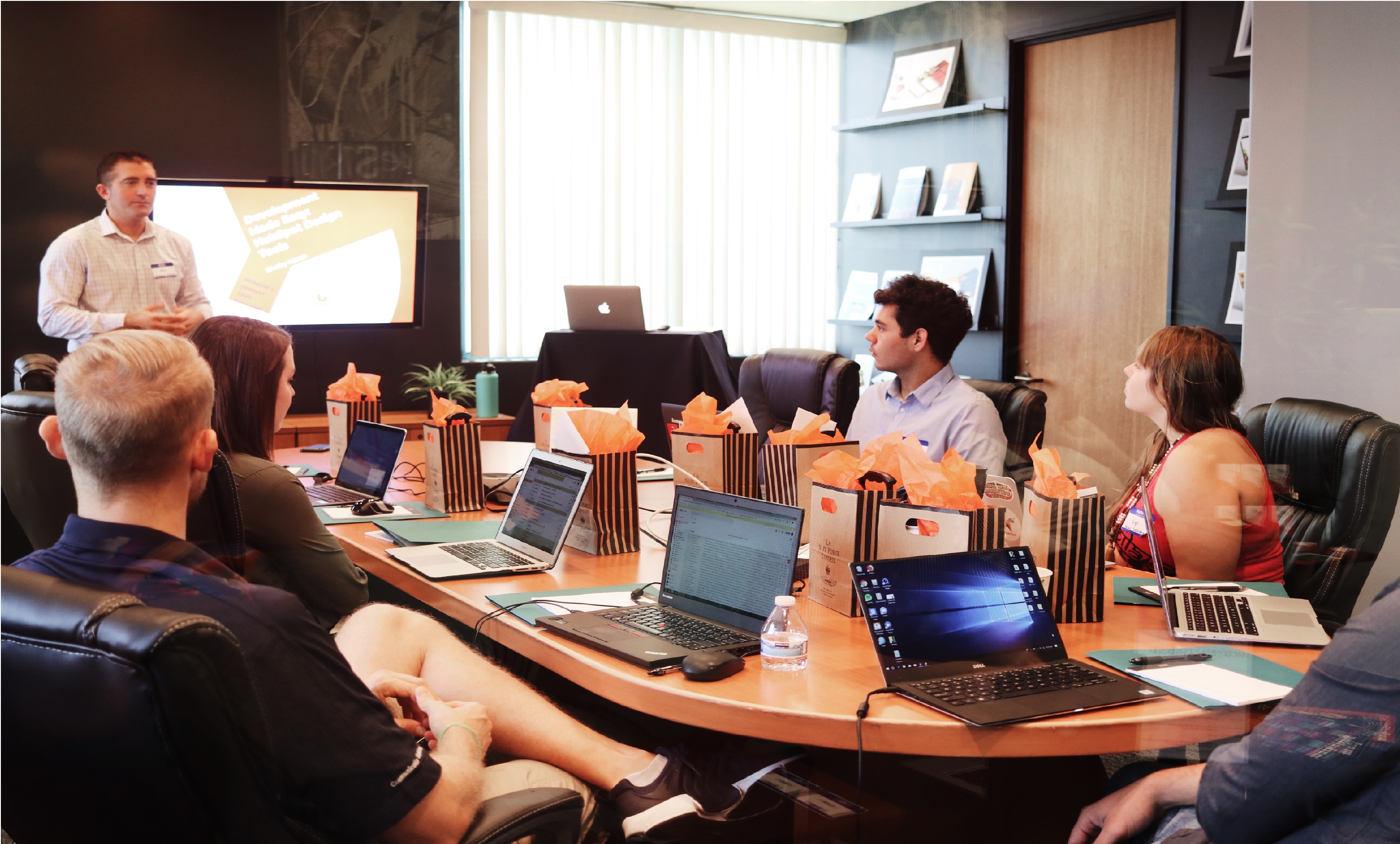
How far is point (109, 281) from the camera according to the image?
269cm

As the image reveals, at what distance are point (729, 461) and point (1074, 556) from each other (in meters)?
0.88

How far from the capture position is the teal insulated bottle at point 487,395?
445cm

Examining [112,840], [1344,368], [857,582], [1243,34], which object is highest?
[1243,34]

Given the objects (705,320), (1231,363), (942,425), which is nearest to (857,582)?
(1231,363)

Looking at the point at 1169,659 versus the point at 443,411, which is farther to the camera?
the point at 443,411

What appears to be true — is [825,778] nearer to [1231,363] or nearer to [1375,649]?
[1375,649]

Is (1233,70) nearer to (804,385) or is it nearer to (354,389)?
(804,385)

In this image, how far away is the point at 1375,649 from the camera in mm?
1065

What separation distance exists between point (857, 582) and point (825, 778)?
29 centimetres

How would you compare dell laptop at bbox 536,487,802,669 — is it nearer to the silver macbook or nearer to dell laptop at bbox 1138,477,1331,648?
dell laptop at bbox 1138,477,1331,648

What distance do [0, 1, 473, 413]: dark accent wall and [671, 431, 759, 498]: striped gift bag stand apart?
1955mm

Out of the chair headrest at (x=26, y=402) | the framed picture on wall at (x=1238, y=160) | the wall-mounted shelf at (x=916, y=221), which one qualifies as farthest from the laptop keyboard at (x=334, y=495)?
the framed picture on wall at (x=1238, y=160)

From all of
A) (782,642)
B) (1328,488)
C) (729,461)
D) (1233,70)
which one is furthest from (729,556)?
(1233,70)

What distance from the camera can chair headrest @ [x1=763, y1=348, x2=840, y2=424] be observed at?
3.50m
